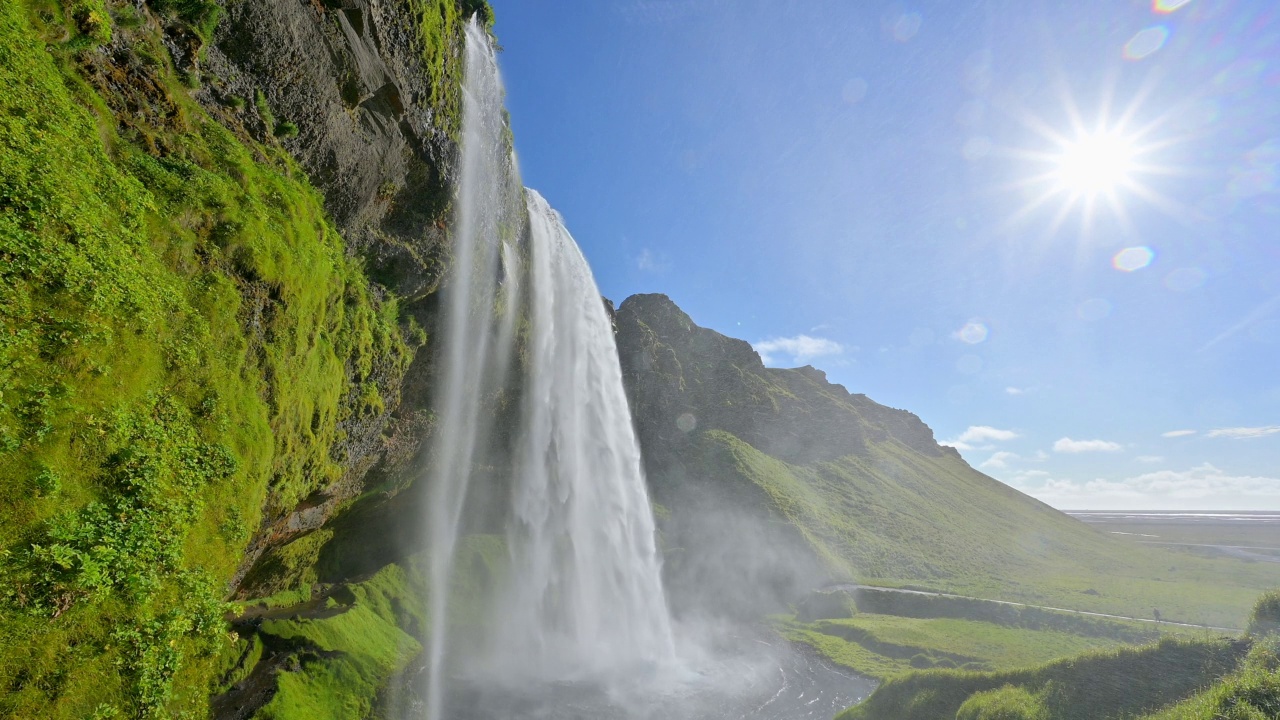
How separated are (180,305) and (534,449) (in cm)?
2413

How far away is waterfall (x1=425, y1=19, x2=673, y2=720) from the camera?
2389 centimetres

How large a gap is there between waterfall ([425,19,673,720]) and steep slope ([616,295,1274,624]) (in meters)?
11.7

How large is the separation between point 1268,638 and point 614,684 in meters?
20.9

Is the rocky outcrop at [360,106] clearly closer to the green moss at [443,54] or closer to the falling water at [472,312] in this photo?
the green moss at [443,54]

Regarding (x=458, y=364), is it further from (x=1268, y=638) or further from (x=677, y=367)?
(x=677, y=367)

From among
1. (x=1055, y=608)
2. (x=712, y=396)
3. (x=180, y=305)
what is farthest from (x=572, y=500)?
(x=712, y=396)

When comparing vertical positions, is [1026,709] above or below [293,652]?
below

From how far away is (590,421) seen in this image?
32.9 metres

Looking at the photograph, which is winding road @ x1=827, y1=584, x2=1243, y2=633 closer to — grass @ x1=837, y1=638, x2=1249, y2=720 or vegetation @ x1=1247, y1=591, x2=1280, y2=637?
vegetation @ x1=1247, y1=591, x2=1280, y2=637

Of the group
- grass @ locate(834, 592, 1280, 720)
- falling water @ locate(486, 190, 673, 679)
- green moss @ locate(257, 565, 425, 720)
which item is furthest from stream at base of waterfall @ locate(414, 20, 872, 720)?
grass @ locate(834, 592, 1280, 720)

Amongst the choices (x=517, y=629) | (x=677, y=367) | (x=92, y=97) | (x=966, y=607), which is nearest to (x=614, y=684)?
(x=517, y=629)

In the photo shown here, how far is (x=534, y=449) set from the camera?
103 feet

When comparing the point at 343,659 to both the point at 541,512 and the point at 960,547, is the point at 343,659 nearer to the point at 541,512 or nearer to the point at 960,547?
the point at 541,512

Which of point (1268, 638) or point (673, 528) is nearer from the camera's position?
point (1268, 638)
